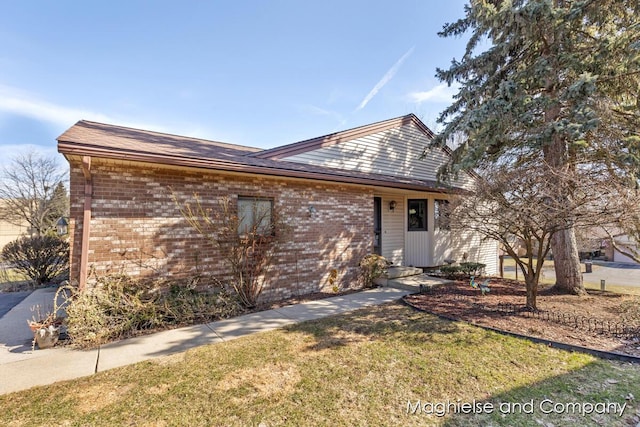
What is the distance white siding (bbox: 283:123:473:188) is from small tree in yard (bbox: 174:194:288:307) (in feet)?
7.61

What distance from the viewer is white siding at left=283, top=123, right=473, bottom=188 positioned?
29.6 feet

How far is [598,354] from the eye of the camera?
3.94 m

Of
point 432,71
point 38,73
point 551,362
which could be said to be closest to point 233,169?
point 551,362

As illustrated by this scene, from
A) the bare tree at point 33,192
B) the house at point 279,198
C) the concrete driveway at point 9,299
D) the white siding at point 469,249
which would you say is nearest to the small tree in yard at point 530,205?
the house at point 279,198

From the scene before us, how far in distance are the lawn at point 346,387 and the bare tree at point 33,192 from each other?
67.1ft

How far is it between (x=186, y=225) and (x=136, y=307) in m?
1.72

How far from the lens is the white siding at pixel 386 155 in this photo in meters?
9.03

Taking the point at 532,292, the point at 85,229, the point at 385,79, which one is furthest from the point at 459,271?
the point at 385,79

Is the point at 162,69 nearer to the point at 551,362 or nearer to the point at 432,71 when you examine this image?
the point at 432,71

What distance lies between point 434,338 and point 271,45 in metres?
10.0

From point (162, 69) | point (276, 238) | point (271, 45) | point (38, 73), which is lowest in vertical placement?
point (276, 238)

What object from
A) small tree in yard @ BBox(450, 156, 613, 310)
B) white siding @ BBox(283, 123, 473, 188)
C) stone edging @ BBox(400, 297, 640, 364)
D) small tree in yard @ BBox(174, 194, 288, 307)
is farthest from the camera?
white siding @ BBox(283, 123, 473, 188)

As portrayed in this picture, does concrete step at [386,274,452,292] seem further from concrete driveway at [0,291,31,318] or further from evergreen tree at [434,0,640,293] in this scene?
concrete driveway at [0,291,31,318]

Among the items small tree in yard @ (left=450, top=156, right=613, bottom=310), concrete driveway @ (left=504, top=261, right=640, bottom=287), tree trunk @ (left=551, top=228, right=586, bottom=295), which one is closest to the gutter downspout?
small tree in yard @ (left=450, top=156, right=613, bottom=310)
